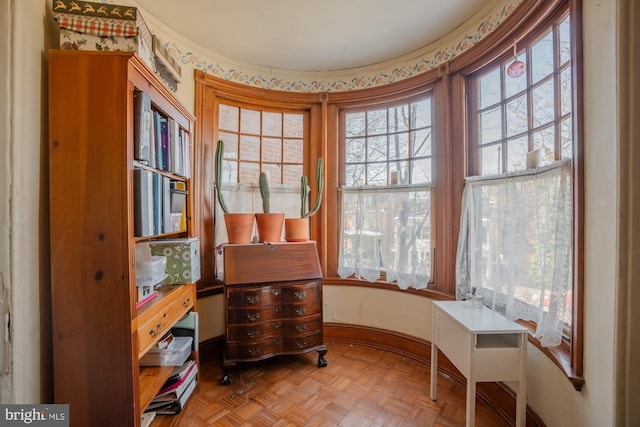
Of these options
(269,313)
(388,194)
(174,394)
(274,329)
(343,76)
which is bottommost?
(174,394)

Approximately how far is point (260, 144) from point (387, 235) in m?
1.43

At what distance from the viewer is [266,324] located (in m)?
1.96

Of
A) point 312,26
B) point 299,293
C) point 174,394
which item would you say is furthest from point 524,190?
point 174,394

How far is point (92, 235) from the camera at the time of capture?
1.02 meters

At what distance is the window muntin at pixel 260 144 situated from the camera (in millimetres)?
2387

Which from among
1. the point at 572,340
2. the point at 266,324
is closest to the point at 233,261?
the point at 266,324

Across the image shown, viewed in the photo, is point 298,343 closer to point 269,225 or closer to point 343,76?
point 269,225

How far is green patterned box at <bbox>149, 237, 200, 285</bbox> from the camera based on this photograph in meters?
1.55

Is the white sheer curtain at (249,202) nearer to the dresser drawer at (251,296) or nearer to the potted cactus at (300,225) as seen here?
the potted cactus at (300,225)

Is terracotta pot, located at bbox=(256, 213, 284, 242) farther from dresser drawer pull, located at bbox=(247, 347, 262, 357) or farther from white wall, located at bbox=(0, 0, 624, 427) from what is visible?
white wall, located at bbox=(0, 0, 624, 427)

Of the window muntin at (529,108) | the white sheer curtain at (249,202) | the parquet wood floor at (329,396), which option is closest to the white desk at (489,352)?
the parquet wood floor at (329,396)

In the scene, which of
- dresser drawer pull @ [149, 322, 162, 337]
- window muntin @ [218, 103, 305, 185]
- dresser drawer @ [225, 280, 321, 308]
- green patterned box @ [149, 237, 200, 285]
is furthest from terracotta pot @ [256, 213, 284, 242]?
dresser drawer pull @ [149, 322, 162, 337]

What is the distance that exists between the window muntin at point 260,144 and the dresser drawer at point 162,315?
1.08 meters

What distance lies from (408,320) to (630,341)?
1.51m
